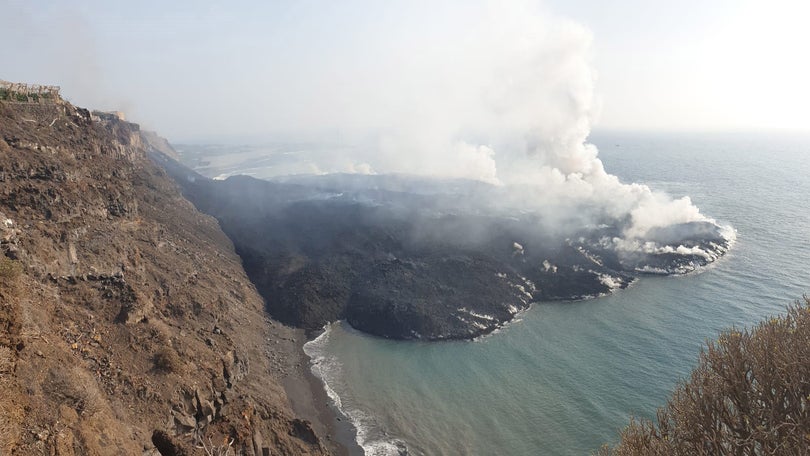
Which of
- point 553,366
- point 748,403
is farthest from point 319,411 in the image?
point 748,403

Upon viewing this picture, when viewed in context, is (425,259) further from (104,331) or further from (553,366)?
(104,331)

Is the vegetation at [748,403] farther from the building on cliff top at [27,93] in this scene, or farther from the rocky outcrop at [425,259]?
the building on cliff top at [27,93]

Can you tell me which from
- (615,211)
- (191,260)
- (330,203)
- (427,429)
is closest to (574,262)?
(615,211)

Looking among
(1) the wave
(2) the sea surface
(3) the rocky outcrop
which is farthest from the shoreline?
(3) the rocky outcrop

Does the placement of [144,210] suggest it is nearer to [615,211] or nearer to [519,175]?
[615,211]

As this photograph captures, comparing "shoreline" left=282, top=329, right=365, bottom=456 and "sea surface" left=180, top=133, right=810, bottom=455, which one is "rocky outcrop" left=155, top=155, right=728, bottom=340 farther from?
"shoreline" left=282, top=329, right=365, bottom=456

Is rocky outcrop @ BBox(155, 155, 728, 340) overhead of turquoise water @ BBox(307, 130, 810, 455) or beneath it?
overhead

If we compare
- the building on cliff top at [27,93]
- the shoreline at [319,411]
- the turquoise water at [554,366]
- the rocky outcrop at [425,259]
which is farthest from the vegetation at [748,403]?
the building on cliff top at [27,93]
